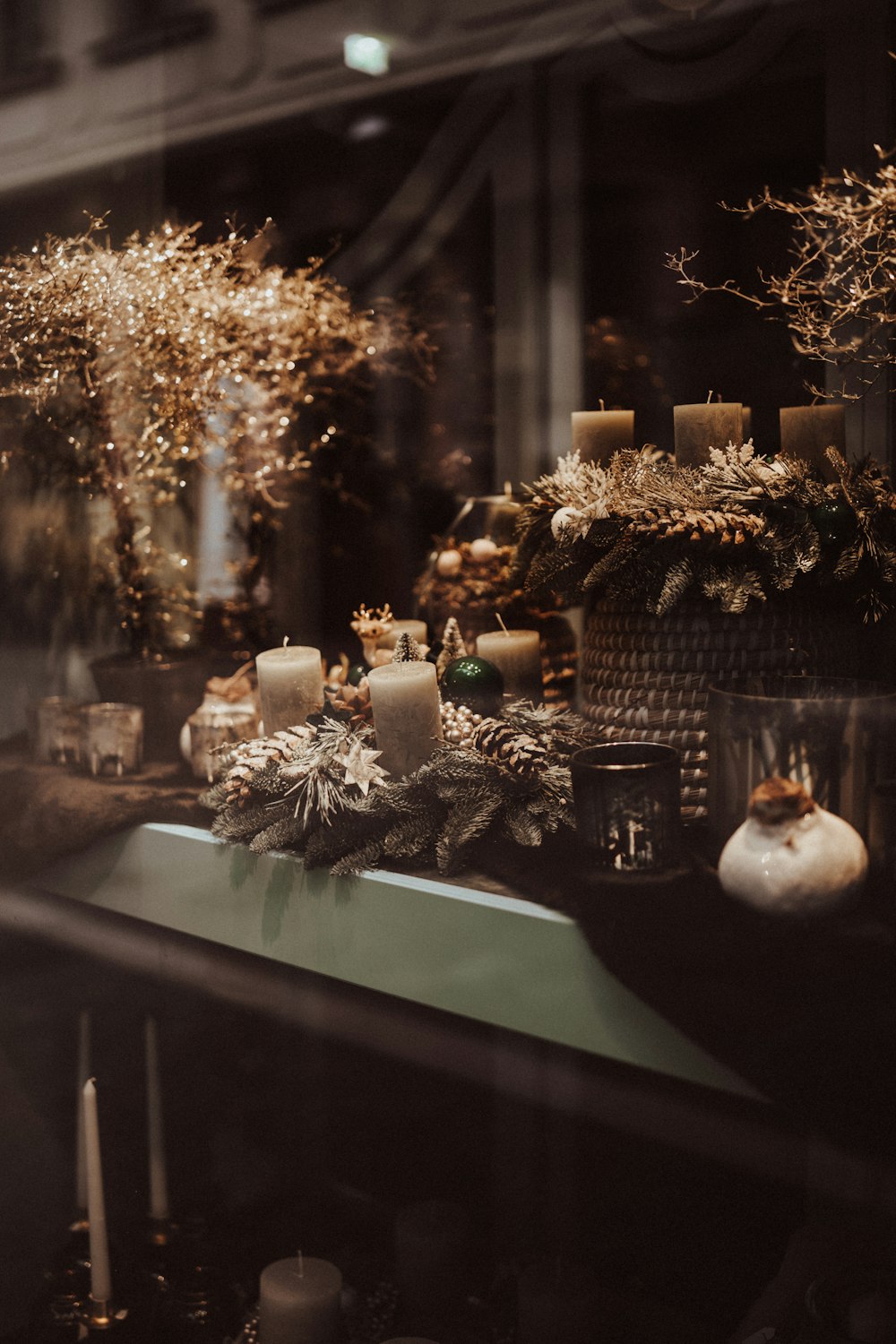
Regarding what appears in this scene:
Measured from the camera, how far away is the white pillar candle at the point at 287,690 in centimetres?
83

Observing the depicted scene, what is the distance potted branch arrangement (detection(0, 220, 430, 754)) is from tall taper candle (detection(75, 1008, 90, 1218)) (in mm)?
294

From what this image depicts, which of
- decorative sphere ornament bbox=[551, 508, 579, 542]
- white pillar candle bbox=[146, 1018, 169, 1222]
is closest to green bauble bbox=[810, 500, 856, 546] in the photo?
decorative sphere ornament bbox=[551, 508, 579, 542]

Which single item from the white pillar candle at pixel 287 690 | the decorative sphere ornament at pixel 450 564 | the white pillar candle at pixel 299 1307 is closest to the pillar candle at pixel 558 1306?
the white pillar candle at pixel 299 1307

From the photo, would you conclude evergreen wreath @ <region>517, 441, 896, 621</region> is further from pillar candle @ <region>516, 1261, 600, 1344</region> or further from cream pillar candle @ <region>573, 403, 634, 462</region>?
pillar candle @ <region>516, 1261, 600, 1344</region>

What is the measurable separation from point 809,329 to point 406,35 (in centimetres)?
51

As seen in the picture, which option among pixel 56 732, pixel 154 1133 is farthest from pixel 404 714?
pixel 154 1133

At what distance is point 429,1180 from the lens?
0.94 metres

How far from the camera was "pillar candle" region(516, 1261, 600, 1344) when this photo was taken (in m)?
0.77

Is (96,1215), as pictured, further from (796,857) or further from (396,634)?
(796,857)

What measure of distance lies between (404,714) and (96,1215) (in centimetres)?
48


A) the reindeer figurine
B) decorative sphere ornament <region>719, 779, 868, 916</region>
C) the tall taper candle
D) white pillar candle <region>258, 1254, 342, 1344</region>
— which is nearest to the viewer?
decorative sphere ornament <region>719, 779, 868, 916</region>

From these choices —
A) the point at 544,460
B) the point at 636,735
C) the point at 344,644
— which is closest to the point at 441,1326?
the point at 636,735

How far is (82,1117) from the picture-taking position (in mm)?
1049

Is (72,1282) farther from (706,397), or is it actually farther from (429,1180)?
(706,397)
